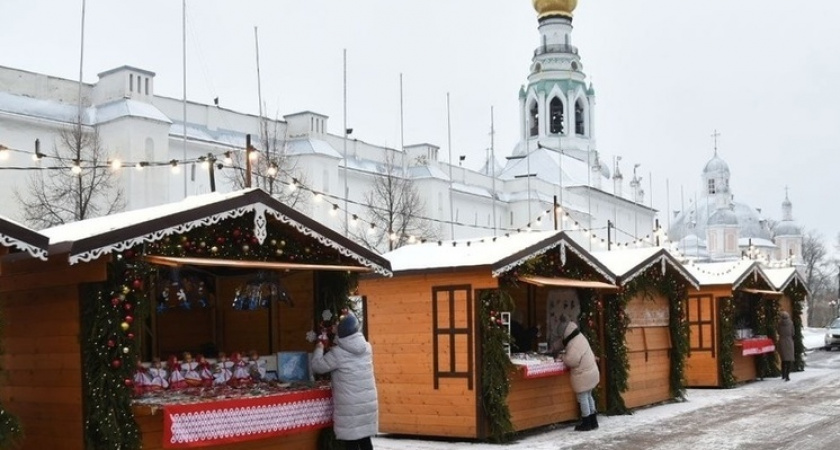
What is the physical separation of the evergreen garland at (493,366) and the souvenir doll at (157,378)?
4.68 metres

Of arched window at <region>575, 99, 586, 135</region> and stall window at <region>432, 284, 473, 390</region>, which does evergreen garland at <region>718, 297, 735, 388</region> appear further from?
arched window at <region>575, 99, 586, 135</region>

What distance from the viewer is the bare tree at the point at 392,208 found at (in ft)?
133

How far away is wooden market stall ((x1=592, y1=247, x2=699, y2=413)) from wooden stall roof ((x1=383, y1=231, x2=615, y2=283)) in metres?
1.40

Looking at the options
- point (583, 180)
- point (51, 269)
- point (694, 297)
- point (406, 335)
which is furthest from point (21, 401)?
point (583, 180)

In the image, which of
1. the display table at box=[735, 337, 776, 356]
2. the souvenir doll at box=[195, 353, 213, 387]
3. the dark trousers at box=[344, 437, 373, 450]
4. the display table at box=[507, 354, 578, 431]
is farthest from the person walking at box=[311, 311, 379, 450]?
the display table at box=[735, 337, 776, 356]

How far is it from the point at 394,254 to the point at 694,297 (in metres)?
8.96

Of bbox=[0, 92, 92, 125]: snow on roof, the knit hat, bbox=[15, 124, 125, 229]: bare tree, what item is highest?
bbox=[0, 92, 92, 125]: snow on roof

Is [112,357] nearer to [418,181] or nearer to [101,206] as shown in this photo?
[101,206]

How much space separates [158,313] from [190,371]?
1337mm

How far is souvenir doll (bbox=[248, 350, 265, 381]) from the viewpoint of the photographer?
10523 mm

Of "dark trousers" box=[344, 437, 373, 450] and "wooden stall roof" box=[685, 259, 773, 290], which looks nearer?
"dark trousers" box=[344, 437, 373, 450]

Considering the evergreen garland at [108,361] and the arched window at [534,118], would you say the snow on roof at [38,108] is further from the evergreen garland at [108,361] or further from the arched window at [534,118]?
the arched window at [534,118]

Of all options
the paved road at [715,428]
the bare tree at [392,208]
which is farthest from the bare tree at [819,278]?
the paved road at [715,428]

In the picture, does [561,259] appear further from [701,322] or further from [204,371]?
[701,322]
